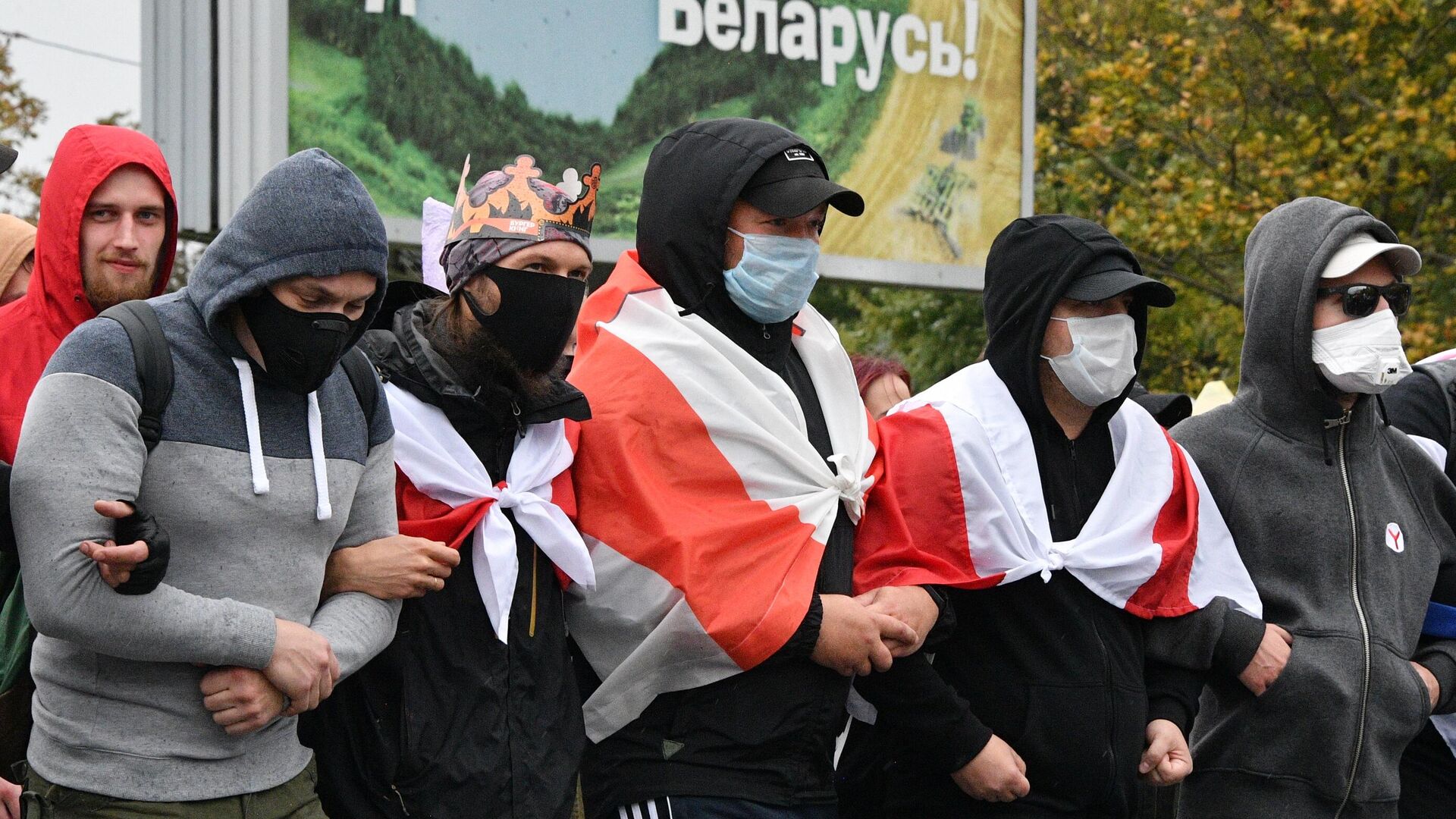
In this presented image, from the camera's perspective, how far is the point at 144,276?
3879 millimetres

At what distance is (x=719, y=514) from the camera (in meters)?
3.68

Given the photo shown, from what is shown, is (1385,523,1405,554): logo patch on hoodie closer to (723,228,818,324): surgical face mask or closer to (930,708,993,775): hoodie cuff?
(930,708,993,775): hoodie cuff

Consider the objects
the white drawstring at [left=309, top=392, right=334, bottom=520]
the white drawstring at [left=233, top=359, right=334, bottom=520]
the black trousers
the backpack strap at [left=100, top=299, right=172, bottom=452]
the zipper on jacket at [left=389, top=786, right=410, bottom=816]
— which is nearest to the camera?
the backpack strap at [left=100, top=299, right=172, bottom=452]

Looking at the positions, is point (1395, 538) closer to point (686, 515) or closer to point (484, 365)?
point (686, 515)

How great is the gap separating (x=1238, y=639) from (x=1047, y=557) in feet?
2.30

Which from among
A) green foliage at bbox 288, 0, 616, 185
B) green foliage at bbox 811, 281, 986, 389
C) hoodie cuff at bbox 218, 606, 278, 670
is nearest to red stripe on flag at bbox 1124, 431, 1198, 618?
hoodie cuff at bbox 218, 606, 278, 670

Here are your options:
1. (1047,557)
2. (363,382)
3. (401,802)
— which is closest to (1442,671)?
(1047,557)

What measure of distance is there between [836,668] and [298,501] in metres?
1.32

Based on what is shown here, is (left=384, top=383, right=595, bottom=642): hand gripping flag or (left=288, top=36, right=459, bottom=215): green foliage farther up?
(left=288, top=36, right=459, bottom=215): green foliage

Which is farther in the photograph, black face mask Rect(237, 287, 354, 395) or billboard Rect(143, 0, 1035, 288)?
billboard Rect(143, 0, 1035, 288)

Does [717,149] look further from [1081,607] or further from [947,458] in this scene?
[1081,607]

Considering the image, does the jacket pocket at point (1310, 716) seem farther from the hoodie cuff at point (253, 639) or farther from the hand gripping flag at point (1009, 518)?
the hoodie cuff at point (253, 639)

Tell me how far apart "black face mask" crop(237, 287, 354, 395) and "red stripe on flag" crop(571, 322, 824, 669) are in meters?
0.78

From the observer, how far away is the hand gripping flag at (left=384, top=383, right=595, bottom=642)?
3408 millimetres
